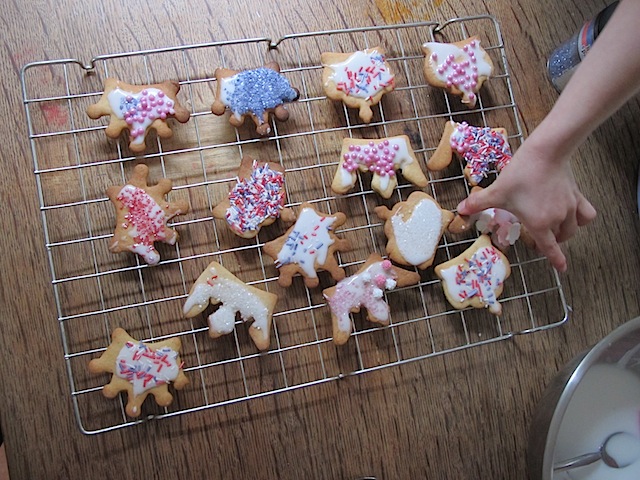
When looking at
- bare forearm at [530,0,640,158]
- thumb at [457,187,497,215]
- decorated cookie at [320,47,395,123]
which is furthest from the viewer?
decorated cookie at [320,47,395,123]

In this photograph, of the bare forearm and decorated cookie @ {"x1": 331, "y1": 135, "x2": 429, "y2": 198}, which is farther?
decorated cookie @ {"x1": 331, "y1": 135, "x2": 429, "y2": 198}

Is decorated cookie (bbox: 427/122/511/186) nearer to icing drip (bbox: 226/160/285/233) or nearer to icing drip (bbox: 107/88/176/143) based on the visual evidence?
icing drip (bbox: 226/160/285/233)

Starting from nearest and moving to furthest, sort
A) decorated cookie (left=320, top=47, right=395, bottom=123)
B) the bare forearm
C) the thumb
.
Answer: the bare forearm, the thumb, decorated cookie (left=320, top=47, right=395, bottom=123)

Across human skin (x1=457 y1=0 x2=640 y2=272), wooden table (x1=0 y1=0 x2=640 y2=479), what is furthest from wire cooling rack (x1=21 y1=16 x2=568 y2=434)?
human skin (x1=457 y1=0 x2=640 y2=272)

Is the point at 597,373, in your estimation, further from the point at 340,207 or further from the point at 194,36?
the point at 194,36

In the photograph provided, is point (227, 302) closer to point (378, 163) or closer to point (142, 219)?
point (142, 219)

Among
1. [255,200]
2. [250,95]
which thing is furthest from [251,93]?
[255,200]

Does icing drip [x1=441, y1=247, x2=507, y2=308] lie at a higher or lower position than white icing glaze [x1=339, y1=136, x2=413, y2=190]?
lower

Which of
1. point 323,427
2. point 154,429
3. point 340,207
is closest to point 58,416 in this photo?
point 154,429
